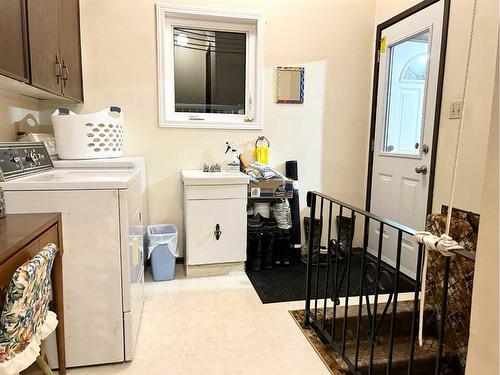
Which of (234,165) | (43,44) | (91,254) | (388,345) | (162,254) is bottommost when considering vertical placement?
(388,345)

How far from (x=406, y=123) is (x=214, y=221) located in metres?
1.83

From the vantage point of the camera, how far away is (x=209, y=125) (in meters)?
3.16

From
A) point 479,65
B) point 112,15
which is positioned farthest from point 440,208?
point 112,15

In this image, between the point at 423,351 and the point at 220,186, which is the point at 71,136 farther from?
the point at 423,351

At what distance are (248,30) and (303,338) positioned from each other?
8.66ft

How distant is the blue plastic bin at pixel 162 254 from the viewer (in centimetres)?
278

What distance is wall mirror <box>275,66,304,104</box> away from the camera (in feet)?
10.6

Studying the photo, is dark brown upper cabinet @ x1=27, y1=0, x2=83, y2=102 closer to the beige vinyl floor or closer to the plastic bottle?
the plastic bottle

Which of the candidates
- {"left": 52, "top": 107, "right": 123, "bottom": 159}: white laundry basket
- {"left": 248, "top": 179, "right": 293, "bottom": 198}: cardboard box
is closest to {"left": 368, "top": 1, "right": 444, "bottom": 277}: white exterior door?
{"left": 248, "top": 179, "right": 293, "bottom": 198}: cardboard box

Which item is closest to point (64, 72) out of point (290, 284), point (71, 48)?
point (71, 48)

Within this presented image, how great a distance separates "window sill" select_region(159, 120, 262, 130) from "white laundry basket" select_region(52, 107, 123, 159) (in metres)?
0.60

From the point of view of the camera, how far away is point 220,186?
2.82 metres

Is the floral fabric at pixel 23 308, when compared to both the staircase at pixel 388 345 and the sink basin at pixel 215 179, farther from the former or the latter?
the sink basin at pixel 215 179

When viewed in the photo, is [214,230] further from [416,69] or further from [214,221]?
[416,69]
